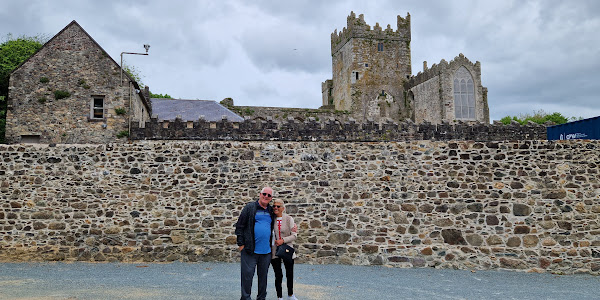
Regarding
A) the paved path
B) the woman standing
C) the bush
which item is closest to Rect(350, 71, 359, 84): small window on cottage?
the bush

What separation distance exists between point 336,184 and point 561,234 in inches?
205

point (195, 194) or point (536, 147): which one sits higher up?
point (536, 147)

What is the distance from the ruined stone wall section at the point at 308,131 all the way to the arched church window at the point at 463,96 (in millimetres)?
19524

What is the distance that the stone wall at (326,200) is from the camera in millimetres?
9781

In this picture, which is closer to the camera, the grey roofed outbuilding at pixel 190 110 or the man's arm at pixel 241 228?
the man's arm at pixel 241 228

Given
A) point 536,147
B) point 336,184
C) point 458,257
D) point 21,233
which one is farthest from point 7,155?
point 536,147

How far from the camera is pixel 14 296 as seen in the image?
6.60 meters

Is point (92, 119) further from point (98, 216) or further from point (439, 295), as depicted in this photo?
point (439, 295)

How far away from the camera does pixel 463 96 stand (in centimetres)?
3750

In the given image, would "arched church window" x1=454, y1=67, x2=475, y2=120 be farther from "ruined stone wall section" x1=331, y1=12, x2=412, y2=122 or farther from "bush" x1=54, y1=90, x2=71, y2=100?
"bush" x1=54, y1=90, x2=71, y2=100

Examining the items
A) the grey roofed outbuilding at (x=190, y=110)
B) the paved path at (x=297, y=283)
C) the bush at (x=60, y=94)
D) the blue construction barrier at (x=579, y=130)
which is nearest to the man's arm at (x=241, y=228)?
the paved path at (x=297, y=283)

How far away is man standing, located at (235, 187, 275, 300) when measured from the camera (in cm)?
596

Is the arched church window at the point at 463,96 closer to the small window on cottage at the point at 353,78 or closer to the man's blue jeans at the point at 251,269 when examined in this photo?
the small window on cottage at the point at 353,78

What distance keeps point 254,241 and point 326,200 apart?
14.3ft
